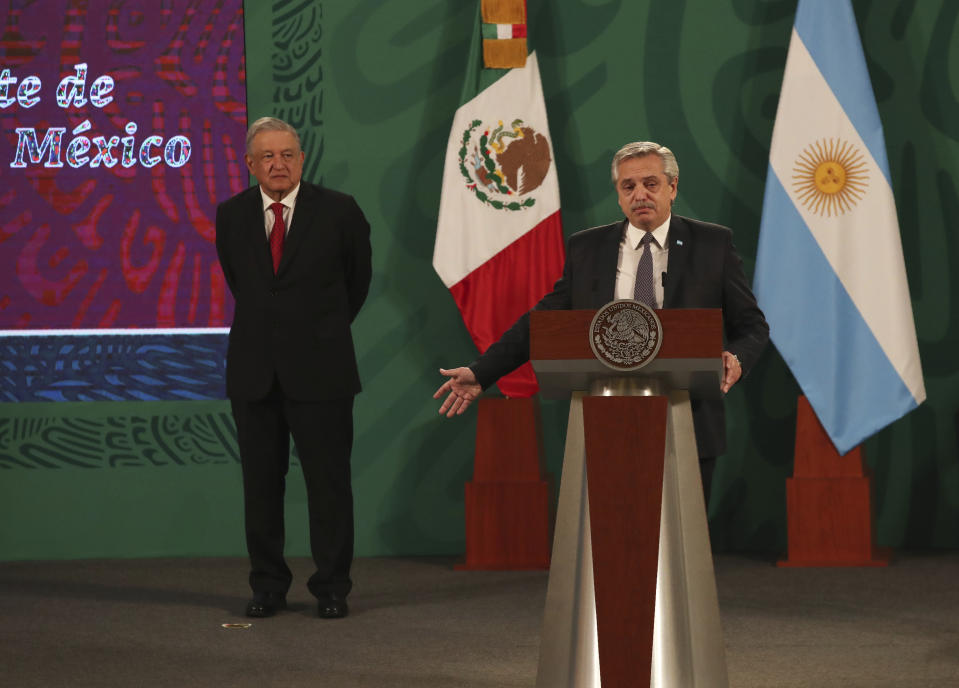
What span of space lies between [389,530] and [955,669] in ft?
9.49

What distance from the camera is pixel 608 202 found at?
554cm

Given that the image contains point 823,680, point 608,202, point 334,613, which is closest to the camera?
point 823,680

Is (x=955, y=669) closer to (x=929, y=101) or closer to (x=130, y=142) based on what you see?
(x=929, y=101)

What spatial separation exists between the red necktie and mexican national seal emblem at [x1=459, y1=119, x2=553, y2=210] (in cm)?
139

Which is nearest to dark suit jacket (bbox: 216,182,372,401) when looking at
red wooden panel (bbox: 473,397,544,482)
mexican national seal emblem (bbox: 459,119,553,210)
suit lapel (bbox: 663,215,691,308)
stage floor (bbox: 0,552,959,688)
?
stage floor (bbox: 0,552,959,688)

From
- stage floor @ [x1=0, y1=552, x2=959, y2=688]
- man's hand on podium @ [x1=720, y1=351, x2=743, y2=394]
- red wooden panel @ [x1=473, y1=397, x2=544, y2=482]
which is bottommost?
stage floor @ [x1=0, y1=552, x2=959, y2=688]

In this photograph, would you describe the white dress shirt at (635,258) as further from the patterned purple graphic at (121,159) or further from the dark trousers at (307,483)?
the patterned purple graphic at (121,159)

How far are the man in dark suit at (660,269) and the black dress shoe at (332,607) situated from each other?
1496mm

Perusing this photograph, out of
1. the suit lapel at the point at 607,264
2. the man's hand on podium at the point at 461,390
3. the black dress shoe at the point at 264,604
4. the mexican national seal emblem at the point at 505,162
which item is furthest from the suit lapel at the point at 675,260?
the mexican national seal emblem at the point at 505,162

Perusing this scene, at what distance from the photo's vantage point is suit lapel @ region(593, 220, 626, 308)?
2.82 m

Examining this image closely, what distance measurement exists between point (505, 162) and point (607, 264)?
254 centimetres

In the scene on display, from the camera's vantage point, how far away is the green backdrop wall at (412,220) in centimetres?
547

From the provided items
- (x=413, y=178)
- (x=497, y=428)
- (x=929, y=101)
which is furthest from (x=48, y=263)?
(x=929, y=101)

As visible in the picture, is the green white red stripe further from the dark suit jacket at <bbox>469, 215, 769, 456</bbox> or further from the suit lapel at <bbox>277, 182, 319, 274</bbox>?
the dark suit jacket at <bbox>469, 215, 769, 456</bbox>
